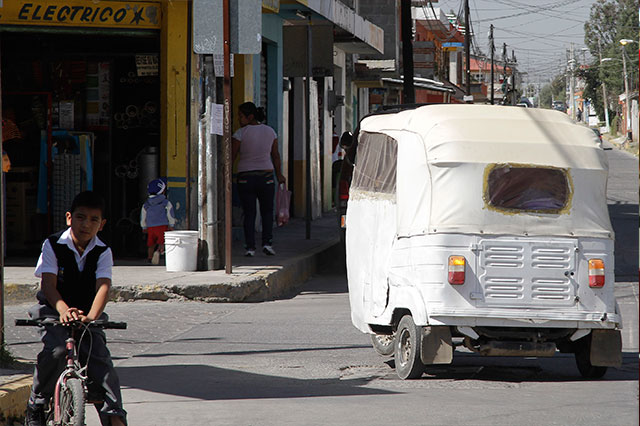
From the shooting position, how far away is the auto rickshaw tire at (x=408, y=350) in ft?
26.5

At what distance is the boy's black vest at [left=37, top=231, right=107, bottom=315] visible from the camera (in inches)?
230

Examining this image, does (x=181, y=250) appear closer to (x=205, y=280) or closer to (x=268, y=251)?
(x=205, y=280)

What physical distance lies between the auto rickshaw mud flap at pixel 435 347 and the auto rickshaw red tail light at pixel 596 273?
113 centimetres

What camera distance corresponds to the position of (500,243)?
7.96 meters

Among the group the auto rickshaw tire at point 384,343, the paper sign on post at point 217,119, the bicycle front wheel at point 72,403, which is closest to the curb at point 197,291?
the paper sign on post at point 217,119

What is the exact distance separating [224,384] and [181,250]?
18.6 ft

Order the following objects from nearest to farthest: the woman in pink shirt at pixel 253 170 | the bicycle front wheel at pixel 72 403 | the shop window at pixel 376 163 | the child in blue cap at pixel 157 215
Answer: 1. the bicycle front wheel at pixel 72 403
2. the shop window at pixel 376 163
3. the child in blue cap at pixel 157 215
4. the woman in pink shirt at pixel 253 170

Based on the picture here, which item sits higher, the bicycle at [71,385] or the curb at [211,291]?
the bicycle at [71,385]

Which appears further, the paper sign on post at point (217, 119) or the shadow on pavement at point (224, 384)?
the paper sign on post at point (217, 119)

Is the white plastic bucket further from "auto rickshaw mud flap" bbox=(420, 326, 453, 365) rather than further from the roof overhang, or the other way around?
the roof overhang

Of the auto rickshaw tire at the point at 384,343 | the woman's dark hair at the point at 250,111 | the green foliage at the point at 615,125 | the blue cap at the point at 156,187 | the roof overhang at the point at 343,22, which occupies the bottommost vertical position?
the auto rickshaw tire at the point at 384,343

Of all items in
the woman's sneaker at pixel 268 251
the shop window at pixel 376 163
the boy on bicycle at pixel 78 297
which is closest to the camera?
the boy on bicycle at pixel 78 297

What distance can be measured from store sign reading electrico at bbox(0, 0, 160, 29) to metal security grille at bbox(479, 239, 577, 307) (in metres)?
8.28

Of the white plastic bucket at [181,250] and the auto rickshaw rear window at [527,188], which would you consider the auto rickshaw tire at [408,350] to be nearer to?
the auto rickshaw rear window at [527,188]
